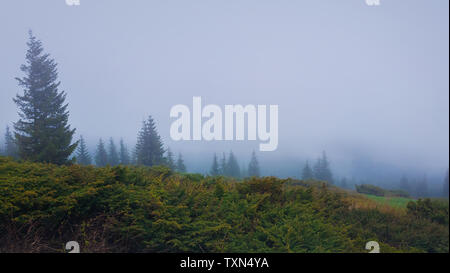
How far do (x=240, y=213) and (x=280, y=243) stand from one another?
95cm

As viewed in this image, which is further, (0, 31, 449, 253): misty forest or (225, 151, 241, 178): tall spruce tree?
(225, 151, 241, 178): tall spruce tree

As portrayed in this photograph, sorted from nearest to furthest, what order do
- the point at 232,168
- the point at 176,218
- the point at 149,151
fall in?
the point at 176,218
the point at 149,151
the point at 232,168

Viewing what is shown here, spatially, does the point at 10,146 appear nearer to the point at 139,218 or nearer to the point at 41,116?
the point at 41,116

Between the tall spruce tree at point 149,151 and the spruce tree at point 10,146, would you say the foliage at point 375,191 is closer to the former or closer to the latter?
the tall spruce tree at point 149,151

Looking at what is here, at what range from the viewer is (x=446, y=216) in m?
5.16

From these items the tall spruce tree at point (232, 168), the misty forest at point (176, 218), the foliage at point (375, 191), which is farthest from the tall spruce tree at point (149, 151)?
the foliage at point (375, 191)

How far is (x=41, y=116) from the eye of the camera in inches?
343

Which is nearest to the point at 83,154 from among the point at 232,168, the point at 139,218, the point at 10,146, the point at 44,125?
the point at 44,125

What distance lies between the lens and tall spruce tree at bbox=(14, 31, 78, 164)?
7.11 m

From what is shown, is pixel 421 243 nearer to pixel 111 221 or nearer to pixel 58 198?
pixel 111 221

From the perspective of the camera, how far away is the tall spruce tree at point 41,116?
23.3 feet

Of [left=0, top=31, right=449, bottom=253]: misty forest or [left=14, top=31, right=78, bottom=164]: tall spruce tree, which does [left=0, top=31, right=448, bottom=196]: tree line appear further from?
[left=0, top=31, right=449, bottom=253]: misty forest

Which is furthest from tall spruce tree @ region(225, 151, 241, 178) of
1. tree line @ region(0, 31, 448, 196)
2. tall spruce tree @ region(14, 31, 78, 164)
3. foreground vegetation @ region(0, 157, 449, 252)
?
foreground vegetation @ region(0, 157, 449, 252)
